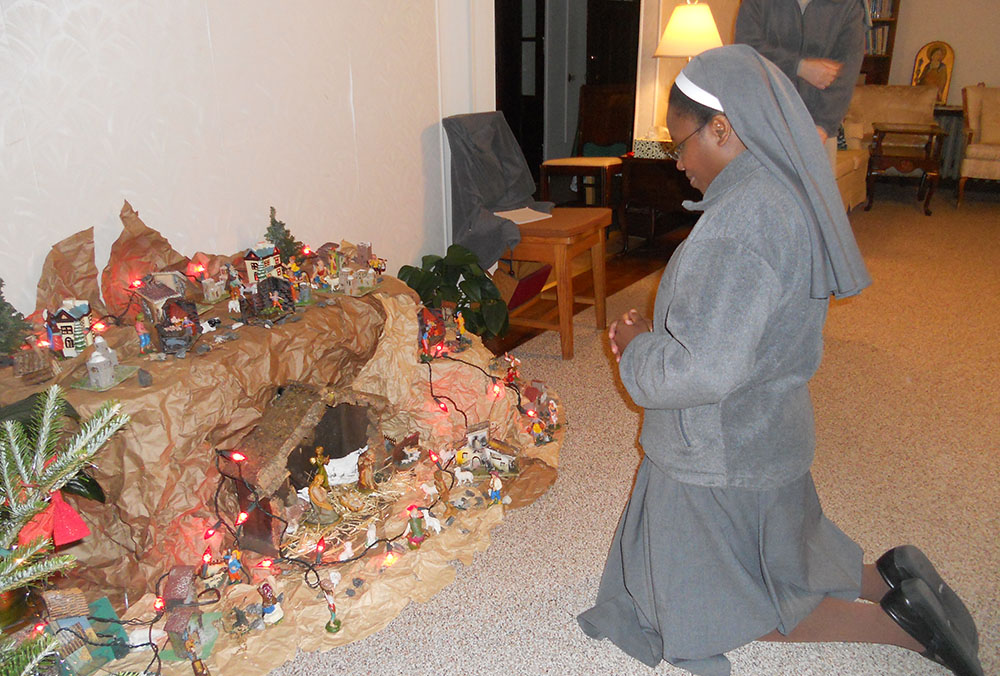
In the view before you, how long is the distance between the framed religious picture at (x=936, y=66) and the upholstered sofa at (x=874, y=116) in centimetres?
58

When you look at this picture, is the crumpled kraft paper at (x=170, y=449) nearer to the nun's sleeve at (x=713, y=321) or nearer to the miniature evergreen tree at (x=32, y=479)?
the miniature evergreen tree at (x=32, y=479)

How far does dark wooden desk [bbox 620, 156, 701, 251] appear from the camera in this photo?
4562mm

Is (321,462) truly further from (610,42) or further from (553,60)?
(553,60)

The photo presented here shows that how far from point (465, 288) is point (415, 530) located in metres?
1.23

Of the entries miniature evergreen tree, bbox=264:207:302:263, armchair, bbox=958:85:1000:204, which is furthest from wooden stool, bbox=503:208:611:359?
armchair, bbox=958:85:1000:204

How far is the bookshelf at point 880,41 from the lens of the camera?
686cm

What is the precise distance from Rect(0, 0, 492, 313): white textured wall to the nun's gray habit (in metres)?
→ 1.48

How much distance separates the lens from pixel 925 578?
61.9 inches

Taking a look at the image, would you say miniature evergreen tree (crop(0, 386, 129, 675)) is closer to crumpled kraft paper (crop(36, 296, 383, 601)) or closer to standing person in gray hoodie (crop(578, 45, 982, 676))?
crumpled kraft paper (crop(36, 296, 383, 601))

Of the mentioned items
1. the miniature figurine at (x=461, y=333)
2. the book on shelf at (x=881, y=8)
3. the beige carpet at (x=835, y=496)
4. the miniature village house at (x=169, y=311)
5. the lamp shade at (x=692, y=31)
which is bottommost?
the beige carpet at (x=835, y=496)

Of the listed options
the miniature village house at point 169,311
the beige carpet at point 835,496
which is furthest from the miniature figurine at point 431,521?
the miniature village house at point 169,311

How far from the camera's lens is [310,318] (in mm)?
2031

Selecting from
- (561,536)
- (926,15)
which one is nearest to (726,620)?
(561,536)

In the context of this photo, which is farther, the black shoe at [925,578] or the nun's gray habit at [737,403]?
the black shoe at [925,578]
